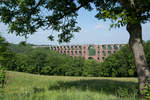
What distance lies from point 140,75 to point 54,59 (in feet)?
249

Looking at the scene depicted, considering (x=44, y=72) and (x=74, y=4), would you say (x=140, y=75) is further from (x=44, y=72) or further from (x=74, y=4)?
(x=44, y=72)

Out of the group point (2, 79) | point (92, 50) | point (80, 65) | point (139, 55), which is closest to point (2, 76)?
point (2, 79)

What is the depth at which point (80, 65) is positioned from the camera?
7594 cm

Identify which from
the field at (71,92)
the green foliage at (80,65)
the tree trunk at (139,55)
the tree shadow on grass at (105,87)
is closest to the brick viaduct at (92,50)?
Result: the green foliage at (80,65)

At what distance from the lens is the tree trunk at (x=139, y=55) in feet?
19.8

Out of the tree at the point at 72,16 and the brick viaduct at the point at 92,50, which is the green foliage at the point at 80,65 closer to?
the brick viaduct at the point at 92,50

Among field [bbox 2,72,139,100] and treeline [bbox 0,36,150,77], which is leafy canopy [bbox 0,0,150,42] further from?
treeline [bbox 0,36,150,77]

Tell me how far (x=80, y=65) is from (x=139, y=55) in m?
70.1

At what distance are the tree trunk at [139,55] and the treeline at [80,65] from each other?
161 feet

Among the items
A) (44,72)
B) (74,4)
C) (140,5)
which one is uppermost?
(74,4)

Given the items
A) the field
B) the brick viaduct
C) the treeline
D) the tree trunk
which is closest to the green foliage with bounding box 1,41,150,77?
the treeline

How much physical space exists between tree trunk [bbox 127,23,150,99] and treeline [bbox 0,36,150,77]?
48946mm

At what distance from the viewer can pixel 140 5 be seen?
6.67 m

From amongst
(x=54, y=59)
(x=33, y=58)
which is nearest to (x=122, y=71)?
(x=54, y=59)
